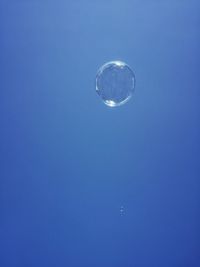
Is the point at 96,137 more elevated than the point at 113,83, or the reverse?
the point at 113,83

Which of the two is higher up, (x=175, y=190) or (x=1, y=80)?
(x=1, y=80)

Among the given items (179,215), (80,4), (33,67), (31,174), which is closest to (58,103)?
(33,67)

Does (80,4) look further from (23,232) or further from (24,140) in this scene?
(23,232)

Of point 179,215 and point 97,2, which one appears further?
point 179,215
